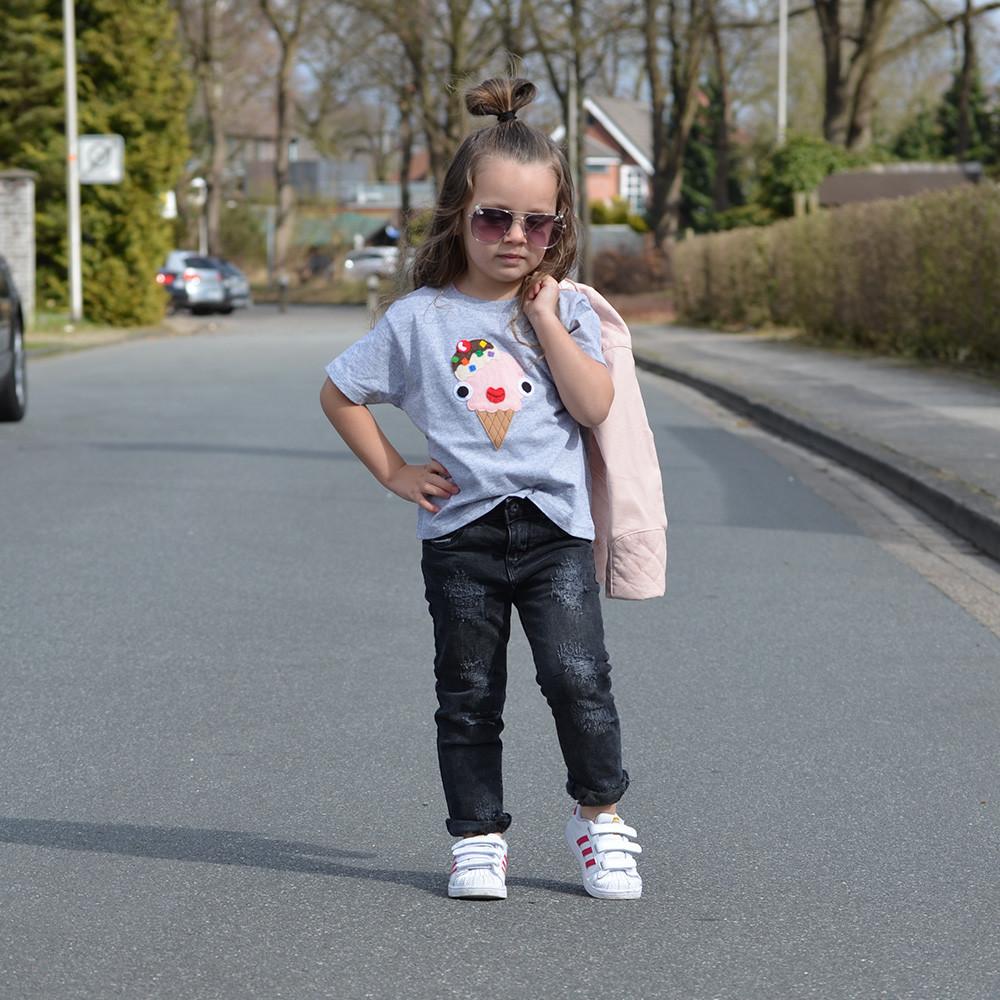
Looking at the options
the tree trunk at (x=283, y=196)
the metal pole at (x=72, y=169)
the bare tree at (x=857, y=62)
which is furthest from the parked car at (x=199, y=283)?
the tree trunk at (x=283, y=196)

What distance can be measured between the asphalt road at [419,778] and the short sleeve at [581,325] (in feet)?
3.66

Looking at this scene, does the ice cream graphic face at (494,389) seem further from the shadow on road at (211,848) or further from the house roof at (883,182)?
the house roof at (883,182)

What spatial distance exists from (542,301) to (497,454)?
1.02 ft

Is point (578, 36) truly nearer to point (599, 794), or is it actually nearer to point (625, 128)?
point (599, 794)

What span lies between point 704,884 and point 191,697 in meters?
2.24

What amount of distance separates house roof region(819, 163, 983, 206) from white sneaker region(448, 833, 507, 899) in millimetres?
31127

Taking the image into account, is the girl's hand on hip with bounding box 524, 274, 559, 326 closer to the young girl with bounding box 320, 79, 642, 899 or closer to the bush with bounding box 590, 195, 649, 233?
the young girl with bounding box 320, 79, 642, 899

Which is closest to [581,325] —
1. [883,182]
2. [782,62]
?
[883,182]

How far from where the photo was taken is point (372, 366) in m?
3.81

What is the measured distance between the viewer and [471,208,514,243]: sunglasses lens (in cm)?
366

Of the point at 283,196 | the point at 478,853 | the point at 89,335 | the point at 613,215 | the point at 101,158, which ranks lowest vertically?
the point at 478,853

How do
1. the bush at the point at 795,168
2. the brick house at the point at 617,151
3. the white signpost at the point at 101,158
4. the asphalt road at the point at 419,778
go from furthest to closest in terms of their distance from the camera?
the brick house at the point at 617,151, the bush at the point at 795,168, the white signpost at the point at 101,158, the asphalt road at the point at 419,778

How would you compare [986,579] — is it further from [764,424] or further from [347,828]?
[764,424]

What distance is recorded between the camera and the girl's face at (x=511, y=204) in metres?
3.67
